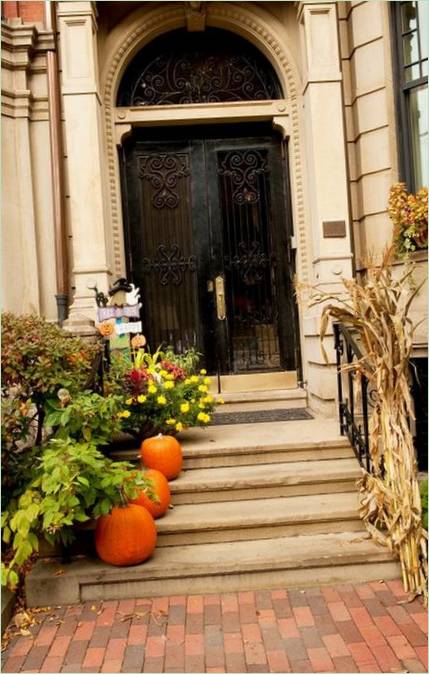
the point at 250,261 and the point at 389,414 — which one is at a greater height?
the point at 250,261

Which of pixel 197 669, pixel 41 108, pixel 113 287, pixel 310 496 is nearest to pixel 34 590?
pixel 197 669

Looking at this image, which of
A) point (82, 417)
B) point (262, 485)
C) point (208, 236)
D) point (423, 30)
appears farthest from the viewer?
point (208, 236)

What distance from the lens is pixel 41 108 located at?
6320mm

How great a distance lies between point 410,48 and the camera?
19.1 ft

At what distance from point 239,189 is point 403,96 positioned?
6.48 feet

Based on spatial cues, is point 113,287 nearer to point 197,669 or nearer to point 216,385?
point 216,385

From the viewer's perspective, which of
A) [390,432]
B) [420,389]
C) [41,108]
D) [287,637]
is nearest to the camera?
[287,637]

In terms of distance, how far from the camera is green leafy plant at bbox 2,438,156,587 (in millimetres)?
3166

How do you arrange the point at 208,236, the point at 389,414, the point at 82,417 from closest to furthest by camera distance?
the point at 82,417, the point at 389,414, the point at 208,236

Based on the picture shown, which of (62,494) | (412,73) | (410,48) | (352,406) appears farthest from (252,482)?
(410,48)

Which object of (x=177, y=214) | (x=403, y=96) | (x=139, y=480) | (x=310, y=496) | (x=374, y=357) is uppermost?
(x=403, y=96)

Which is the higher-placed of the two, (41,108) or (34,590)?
(41,108)

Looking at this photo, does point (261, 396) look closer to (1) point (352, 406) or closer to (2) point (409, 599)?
(1) point (352, 406)

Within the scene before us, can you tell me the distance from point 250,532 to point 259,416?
1.99 meters
